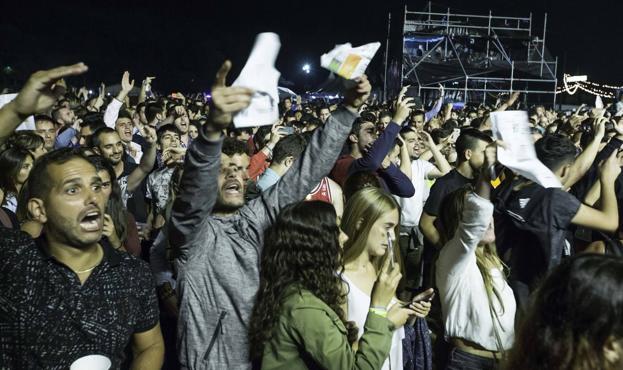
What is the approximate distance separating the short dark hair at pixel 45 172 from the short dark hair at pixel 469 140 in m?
3.56

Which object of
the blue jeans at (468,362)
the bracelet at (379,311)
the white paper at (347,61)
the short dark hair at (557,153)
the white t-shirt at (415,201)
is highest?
the white paper at (347,61)

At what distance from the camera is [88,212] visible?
260 cm

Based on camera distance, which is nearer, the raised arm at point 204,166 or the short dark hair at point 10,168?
the raised arm at point 204,166

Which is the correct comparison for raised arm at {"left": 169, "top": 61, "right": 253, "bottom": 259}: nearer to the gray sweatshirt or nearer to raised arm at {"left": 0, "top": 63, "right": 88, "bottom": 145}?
the gray sweatshirt

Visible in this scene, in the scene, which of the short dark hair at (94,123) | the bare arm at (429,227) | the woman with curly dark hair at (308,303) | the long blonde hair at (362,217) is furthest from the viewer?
the short dark hair at (94,123)

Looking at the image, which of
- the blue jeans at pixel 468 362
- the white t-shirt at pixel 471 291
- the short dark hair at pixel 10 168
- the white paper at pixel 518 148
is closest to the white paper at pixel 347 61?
the white paper at pixel 518 148

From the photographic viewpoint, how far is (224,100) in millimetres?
2348

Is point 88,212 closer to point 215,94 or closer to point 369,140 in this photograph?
point 215,94

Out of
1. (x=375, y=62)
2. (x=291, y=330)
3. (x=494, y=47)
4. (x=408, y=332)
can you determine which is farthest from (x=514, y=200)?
(x=375, y=62)

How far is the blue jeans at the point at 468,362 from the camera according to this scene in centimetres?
328

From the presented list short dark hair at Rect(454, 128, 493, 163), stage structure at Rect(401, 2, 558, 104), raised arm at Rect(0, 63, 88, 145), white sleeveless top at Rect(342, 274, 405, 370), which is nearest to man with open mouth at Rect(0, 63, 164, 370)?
raised arm at Rect(0, 63, 88, 145)

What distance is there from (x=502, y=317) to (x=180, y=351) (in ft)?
5.24

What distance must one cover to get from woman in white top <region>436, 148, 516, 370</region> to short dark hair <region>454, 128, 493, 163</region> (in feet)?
6.90

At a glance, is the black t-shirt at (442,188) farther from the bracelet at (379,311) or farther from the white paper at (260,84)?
the white paper at (260,84)
